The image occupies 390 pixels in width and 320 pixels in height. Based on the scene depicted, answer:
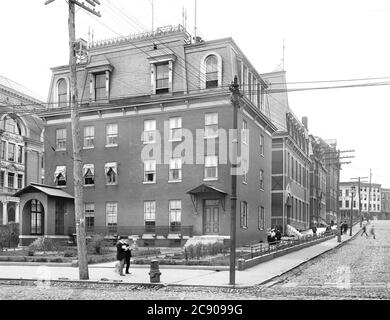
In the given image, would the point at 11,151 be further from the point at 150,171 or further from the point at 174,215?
the point at 174,215

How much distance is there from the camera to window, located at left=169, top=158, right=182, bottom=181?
125ft

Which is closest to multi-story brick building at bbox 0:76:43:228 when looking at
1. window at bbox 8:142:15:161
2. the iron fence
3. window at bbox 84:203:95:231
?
window at bbox 8:142:15:161

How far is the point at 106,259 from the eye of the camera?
2670 cm

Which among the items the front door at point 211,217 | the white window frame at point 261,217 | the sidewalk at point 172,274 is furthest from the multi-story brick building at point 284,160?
the sidewalk at point 172,274

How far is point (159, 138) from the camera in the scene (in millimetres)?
38969

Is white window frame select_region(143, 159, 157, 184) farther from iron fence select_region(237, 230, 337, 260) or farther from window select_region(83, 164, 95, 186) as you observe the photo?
iron fence select_region(237, 230, 337, 260)

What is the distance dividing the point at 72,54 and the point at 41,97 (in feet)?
203

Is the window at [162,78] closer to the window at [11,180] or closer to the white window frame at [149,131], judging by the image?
the white window frame at [149,131]

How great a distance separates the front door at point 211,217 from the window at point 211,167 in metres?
1.83

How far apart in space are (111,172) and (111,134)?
2972 millimetres

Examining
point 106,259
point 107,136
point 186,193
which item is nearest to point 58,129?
point 107,136

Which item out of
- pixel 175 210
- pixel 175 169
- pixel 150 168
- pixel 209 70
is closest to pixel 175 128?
pixel 175 169

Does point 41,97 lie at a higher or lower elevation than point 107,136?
higher
